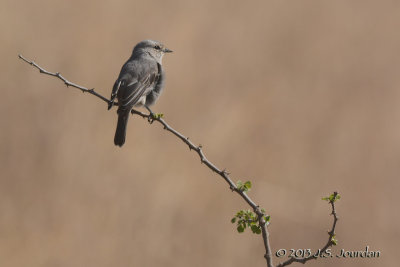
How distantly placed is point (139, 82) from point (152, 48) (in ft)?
3.27

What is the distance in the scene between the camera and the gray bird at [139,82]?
15.8 feet

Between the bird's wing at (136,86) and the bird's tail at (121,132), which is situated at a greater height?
the bird's wing at (136,86)

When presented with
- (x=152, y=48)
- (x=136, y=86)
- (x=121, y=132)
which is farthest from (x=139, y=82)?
(x=152, y=48)

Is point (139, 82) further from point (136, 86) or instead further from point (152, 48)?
point (152, 48)

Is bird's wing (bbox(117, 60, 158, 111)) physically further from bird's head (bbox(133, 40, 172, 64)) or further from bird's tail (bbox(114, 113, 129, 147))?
bird's head (bbox(133, 40, 172, 64))

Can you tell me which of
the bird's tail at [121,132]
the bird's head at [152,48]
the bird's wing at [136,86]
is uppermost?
the bird's head at [152,48]

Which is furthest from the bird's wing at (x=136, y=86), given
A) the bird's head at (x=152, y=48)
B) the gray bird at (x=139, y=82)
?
the bird's head at (x=152, y=48)

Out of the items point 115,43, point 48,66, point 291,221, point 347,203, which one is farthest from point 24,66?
point 347,203

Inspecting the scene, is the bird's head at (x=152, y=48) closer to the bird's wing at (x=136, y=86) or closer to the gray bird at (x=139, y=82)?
the gray bird at (x=139, y=82)

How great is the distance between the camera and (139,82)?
5.15 metres

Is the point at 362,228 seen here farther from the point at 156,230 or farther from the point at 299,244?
the point at 156,230

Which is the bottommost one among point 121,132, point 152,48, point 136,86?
point 121,132

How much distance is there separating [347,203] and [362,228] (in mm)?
339

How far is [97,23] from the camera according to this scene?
7.07 metres
